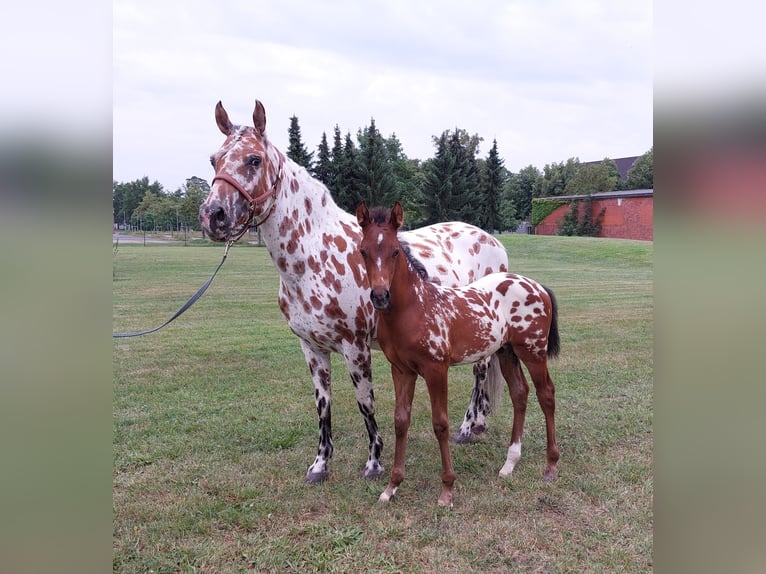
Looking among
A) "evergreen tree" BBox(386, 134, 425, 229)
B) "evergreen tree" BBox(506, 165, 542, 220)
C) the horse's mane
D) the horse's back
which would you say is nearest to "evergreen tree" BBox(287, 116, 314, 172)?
"evergreen tree" BBox(386, 134, 425, 229)

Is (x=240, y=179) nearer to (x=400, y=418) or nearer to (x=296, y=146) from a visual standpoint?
(x=400, y=418)

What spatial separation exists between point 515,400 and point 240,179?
8.28ft

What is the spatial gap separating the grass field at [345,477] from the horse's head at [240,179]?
1824 mm

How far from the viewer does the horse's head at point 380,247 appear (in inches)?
108

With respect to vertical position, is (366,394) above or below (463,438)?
above

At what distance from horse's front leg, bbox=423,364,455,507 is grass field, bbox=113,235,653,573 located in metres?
0.14

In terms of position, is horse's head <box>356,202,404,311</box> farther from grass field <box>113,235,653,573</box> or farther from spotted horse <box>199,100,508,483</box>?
grass field <box>113,235,653,573</box>

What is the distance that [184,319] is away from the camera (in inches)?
385

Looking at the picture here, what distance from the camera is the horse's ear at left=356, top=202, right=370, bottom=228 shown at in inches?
110

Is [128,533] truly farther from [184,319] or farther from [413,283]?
[184,319]

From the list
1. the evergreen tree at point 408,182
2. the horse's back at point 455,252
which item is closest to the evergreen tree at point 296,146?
the evergreen tree at point 408,182

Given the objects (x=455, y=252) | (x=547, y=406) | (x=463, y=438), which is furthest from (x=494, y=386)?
(x=455, y=252)

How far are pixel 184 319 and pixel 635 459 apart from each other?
8.46 meters

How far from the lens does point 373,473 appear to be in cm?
363
